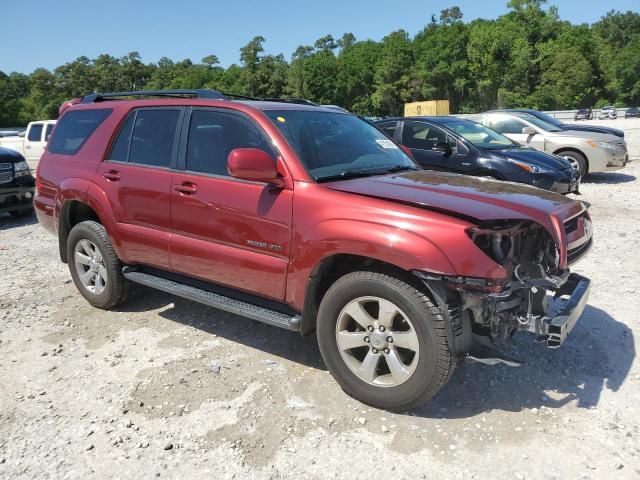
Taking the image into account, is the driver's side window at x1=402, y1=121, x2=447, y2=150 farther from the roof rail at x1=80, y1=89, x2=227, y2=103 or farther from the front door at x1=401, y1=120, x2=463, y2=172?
the roof rail at x1=80, y1=89, x2=227, y2=103

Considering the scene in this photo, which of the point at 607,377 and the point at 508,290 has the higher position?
the point at 508,290

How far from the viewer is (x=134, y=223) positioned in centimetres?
431

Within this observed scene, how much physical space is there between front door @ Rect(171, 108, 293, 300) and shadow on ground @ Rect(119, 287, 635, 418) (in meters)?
0.70

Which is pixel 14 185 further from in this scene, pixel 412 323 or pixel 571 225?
pixel 571 225

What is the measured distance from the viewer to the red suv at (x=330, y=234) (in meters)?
2.86

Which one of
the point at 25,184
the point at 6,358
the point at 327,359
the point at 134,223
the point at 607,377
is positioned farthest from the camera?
the point at 25,184

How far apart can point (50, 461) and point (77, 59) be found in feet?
335

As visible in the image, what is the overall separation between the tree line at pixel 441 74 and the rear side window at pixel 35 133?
57851 millimetres

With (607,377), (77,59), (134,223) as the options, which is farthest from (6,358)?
(77,59)

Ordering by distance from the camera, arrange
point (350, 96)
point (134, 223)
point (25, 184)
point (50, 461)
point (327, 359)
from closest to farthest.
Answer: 1. point (50, 461)
2. point (327, 359)
3. point (134, 223)
4. point (25, 184)
5. point (350, 96)

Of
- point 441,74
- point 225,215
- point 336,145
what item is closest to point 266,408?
point 225,215

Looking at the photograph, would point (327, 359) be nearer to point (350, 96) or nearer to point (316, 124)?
point (316, 124)

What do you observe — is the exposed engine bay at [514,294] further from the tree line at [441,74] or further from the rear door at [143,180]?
the tree line at [441,74]

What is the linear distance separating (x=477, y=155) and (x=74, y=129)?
603 cm
